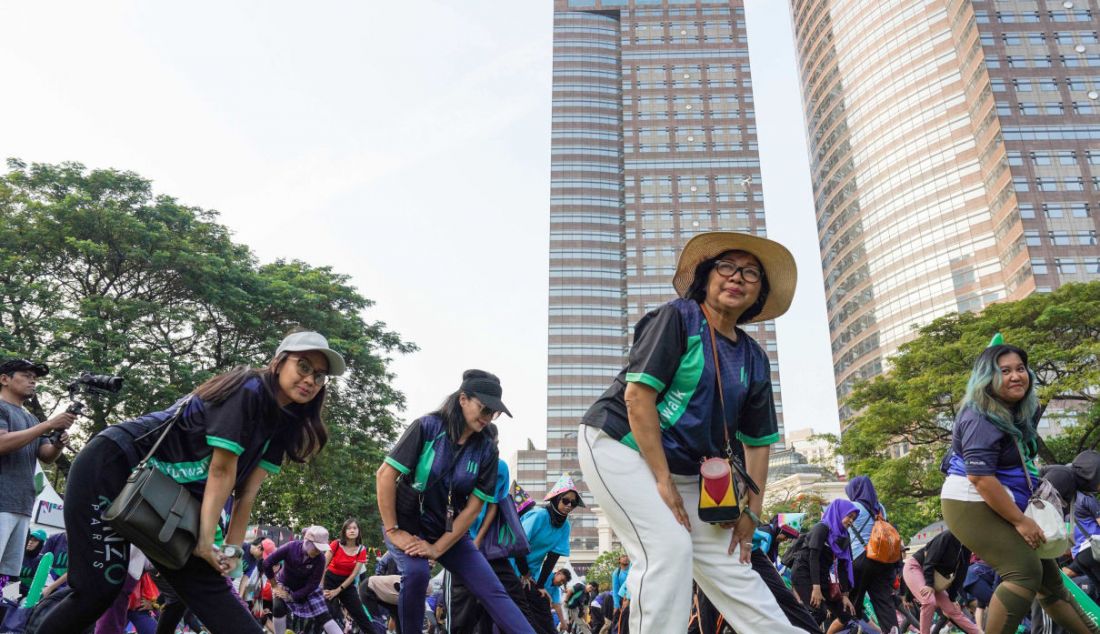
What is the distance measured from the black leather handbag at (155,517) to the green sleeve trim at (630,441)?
1.58 metres

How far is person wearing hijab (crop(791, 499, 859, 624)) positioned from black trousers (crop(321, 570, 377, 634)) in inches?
170

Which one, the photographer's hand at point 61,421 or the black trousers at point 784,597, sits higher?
the photographer's hand at point 61,421

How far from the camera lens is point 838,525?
672cm

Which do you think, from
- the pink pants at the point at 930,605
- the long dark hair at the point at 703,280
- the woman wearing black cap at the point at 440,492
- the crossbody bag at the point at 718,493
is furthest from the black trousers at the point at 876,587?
the crossbody bag at the point at 718,493

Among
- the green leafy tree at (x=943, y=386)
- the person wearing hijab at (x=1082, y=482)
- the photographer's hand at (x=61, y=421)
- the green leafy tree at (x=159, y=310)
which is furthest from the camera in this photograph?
the green leafy tree at (x=943, y=386)

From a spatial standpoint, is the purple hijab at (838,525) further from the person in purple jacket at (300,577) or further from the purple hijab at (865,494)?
the person in purple jacket at (300,577)

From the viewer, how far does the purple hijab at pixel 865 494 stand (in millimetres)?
7004

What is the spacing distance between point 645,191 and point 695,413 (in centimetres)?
9572

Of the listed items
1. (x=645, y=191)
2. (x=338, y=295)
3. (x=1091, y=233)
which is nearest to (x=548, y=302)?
(x=645, y=191)

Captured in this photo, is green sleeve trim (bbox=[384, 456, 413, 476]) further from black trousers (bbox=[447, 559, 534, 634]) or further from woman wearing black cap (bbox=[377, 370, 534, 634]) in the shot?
black trousers (bbox=[447, 559, 534, 634])

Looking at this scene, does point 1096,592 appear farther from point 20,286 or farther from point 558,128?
point 558,128

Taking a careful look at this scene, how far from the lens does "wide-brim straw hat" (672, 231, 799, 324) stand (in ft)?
9.44

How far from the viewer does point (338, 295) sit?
2466cm

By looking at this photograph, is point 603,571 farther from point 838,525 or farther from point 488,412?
point 488,412
